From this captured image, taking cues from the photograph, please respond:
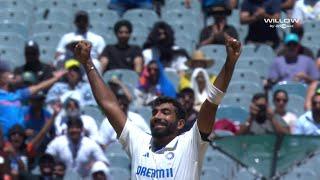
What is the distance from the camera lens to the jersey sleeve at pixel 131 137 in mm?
6883

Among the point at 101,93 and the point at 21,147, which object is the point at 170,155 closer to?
the point at 101,93

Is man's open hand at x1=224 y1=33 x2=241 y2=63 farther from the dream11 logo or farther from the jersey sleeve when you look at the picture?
the dream11 logo

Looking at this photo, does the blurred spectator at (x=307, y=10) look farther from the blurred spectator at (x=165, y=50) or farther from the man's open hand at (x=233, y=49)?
the man's open hand at (x=233, y=49)

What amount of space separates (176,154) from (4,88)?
5.09m

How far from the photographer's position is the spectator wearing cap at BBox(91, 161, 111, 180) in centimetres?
1045

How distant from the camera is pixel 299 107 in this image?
11797 mm

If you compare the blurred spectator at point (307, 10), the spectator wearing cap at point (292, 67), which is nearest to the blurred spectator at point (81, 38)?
the spectator wearing cap at point (292, 67)

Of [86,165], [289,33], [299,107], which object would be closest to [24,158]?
[86,165]

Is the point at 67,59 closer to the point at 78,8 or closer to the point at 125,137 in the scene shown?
the point at 78,8

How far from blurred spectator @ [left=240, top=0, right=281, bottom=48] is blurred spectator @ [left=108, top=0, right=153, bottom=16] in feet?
5.31

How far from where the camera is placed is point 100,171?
1047 cm

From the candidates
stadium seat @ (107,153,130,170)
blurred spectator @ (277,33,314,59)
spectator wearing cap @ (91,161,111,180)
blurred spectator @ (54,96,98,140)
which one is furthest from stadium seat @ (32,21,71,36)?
spectator wearing cap @ (91,161,111,180)

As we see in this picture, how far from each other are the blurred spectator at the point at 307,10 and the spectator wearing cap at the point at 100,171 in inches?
159

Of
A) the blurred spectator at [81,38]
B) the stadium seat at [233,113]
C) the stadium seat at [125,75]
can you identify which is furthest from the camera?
the blurred spectator at [81,38]
